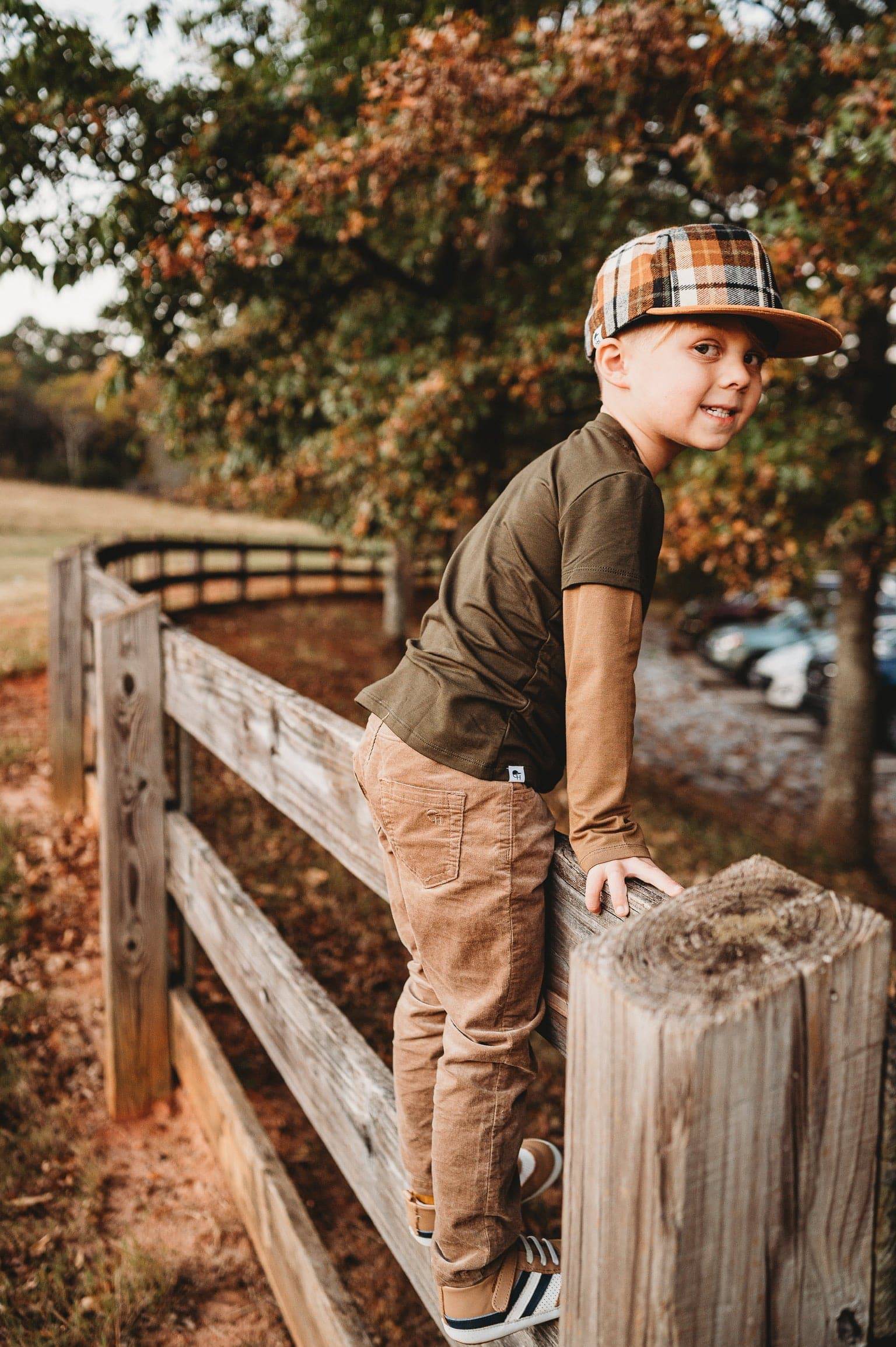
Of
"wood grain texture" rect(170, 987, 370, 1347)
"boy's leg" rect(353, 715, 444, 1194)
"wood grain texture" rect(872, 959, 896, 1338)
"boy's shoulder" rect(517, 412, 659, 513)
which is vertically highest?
"boy's shoulder" rect(517, 412, 659, 513)

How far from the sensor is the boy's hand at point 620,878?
1.28 m

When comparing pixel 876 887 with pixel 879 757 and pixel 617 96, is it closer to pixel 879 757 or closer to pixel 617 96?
pixel 879 757

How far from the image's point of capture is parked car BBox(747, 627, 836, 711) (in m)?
15.1

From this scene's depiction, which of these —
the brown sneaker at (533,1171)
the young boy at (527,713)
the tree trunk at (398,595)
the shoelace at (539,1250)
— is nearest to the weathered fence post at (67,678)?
the brown sneaker at (533,1171)

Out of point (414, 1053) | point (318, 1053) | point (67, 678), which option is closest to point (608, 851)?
point (414, 1053)

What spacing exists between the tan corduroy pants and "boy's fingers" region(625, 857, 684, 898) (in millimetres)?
176

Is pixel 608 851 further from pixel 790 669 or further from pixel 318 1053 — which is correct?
pixel 790 669

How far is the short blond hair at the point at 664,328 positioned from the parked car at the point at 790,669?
537 inches

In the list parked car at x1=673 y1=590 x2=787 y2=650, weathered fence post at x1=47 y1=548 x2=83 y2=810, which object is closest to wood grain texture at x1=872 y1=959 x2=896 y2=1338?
weathered fence post at x1=47 y1=548 x2=83 y2=810

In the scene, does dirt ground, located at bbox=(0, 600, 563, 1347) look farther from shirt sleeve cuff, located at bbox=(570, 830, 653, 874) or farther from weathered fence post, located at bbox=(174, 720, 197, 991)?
shirt sleeve cuff, located at bbox=(570, 830, 653, 874)

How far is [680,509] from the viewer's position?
270 inches

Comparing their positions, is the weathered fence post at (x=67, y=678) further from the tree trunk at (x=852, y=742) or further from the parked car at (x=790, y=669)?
the parked car at (x=790, y=669)

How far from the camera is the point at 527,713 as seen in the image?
1.54 m

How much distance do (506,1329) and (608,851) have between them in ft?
2.57
